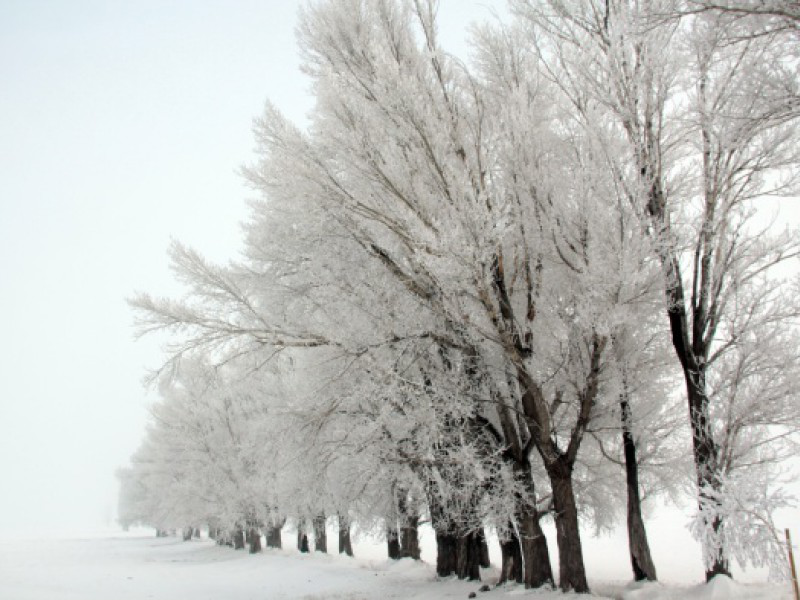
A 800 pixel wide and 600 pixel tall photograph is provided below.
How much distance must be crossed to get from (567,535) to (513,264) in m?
4.29

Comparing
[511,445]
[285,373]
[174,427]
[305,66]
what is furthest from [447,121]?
[174,427]

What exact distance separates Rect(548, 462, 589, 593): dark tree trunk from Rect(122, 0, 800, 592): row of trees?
Result: 3 cm

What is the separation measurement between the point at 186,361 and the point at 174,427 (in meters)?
21.5

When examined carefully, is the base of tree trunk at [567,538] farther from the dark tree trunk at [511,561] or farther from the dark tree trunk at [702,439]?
the dark tree trunk at [511,561]

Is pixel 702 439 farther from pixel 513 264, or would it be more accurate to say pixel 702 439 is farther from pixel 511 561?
pixel 511 561

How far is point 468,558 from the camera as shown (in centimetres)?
1241

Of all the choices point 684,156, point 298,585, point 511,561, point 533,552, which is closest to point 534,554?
point 533,552

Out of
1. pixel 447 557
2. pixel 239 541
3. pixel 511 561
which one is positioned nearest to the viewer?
pixel 511 561

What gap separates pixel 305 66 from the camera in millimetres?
10555

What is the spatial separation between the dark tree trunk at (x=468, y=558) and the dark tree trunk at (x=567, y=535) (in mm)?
3915

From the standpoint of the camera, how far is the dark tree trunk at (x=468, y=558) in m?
12.3

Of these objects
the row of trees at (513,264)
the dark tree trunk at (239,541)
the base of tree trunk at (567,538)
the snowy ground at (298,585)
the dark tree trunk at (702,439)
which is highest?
the row of trees at (513,264)

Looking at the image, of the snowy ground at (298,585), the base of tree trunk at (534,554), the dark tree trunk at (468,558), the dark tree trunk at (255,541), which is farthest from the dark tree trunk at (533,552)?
the dark tree trunk at (255,541)

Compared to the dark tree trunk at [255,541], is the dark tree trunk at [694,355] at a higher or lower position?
higher
